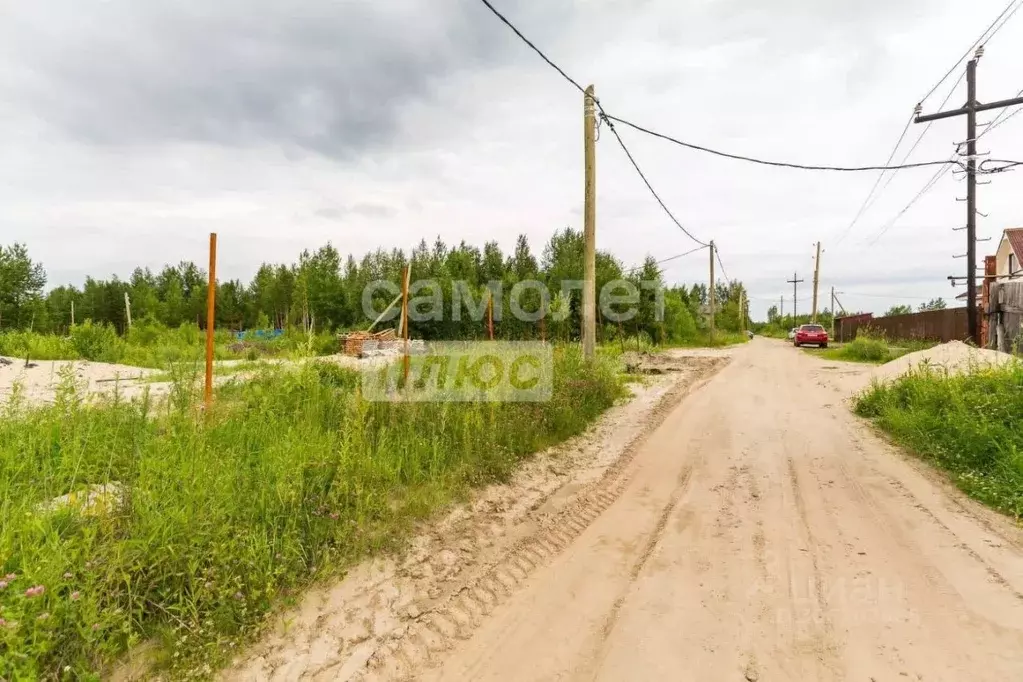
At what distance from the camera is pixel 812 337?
101 ft

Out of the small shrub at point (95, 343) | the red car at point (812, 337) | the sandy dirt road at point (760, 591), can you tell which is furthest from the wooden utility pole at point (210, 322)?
the red car at point (812, 337)

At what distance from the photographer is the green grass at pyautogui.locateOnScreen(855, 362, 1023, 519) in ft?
16.2

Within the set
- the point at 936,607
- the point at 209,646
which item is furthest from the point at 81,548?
the point at 936,607

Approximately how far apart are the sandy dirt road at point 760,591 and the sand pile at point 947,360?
17.5 feet

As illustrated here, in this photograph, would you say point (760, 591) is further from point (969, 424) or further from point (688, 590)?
point (969, 424)

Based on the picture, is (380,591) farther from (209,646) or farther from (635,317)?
(635,317)

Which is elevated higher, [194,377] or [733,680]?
[194,377]

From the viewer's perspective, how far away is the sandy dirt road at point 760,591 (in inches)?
100

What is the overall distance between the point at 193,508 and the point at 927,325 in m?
29.7

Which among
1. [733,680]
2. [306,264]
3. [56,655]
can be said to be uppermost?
[306,264]

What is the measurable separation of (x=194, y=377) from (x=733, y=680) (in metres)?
5.49

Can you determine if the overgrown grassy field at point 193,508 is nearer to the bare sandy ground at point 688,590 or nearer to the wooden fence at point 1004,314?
the bare sandy ground at point 688,590

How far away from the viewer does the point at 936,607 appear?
2.97 meters

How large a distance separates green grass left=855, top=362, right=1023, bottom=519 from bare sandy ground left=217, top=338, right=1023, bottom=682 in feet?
1.38
